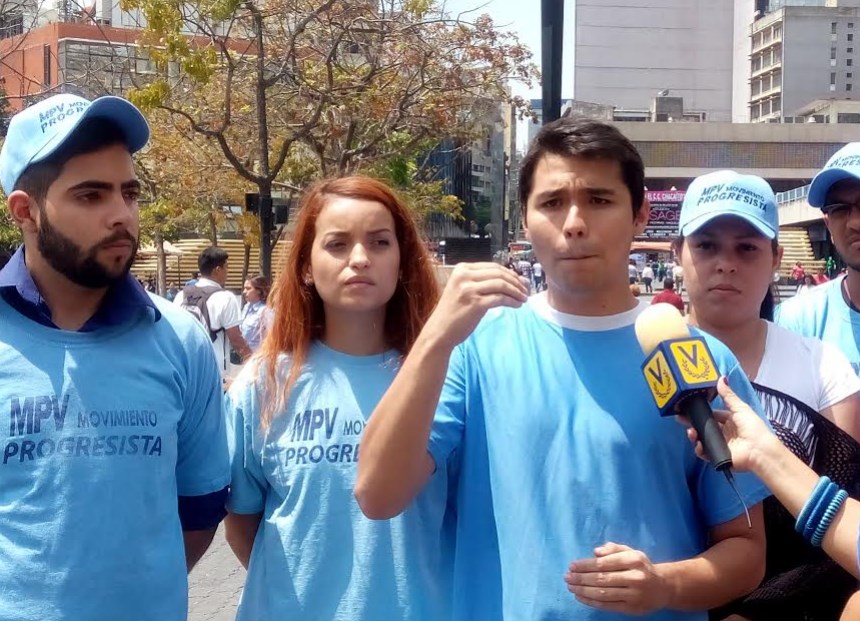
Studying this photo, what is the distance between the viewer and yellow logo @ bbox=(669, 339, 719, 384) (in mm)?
1834

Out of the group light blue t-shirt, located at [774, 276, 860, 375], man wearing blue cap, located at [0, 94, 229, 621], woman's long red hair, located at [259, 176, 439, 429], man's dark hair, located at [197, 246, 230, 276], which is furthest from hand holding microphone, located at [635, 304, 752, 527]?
man's dark hair, located at [197, 246, 230, 276]

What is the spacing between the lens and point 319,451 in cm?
250

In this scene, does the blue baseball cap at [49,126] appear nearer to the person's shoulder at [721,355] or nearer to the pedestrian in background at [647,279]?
the person's shoulder at [721,355]

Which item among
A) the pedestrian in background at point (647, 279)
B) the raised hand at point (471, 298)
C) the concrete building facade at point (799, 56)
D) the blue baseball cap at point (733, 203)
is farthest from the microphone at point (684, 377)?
the concrete building facade at point (799, 56)

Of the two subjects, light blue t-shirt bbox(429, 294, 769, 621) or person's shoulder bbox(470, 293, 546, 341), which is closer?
light blue t-shirt bbox(429, 294, 769, 621)

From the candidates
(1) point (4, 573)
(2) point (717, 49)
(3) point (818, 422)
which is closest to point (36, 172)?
(1) point (4, 573)

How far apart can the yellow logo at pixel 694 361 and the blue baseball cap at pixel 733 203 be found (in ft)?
2.50

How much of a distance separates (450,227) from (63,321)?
6863cm

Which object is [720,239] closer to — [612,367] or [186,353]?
[612,367]

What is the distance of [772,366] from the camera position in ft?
8.59

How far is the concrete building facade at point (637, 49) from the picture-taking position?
263 feet

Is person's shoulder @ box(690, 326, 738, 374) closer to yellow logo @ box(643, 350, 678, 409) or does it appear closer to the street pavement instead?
yellow logo @ box(643, 350, 678, 409)

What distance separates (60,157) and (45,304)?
35 centimetres

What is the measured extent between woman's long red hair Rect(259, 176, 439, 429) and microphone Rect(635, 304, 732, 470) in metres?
0.93
